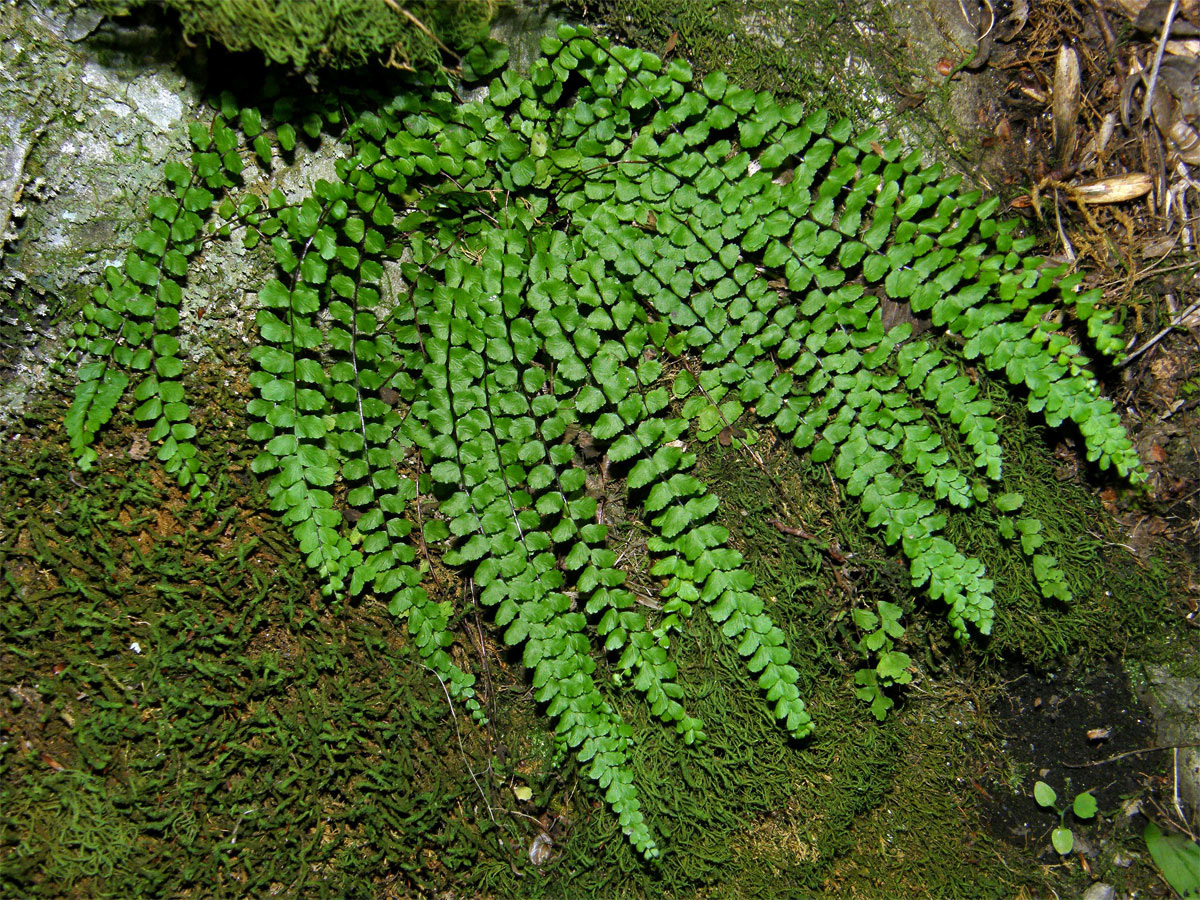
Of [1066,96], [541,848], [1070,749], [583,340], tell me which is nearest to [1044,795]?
[1070,749]

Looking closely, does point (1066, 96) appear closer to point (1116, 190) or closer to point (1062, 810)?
point (1116, 190)

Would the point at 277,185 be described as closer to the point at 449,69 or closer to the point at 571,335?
the point at 449,69

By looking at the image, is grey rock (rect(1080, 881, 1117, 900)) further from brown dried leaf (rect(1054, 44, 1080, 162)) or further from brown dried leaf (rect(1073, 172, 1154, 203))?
brown dried leaf (rect(1054, 44, 1080, 162))

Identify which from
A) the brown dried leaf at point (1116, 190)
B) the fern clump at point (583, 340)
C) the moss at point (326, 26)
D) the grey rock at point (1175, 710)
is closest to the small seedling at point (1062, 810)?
the grey rock at point (1175, 710)

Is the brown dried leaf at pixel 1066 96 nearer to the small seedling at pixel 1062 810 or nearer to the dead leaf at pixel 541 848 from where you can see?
the small seedling at pixel 1062 810

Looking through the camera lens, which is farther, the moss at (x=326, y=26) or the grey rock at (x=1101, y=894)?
the grey rock at (x=1101, y=894)
